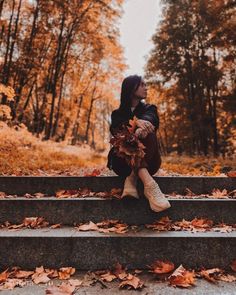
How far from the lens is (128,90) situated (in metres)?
3.74

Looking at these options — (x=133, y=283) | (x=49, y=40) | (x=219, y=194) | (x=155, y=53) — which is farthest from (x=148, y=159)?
(x=49, y=40)

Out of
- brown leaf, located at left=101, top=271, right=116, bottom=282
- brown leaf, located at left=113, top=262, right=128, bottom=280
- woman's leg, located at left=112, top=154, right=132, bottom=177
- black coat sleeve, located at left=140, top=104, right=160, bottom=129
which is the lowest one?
brown leaf, located at left=101, top=271, right=116, bottom=282

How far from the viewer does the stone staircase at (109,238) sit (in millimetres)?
2676

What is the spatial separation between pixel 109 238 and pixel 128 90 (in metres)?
1.70

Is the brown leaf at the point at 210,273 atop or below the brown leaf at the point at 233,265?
below

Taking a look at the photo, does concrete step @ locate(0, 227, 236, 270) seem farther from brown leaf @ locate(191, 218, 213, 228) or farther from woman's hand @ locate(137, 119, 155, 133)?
woman's hand @ locate(137, 119, 155, 133)

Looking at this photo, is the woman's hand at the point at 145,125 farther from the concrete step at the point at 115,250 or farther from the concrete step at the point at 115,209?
the concrete step at the point at 115,250

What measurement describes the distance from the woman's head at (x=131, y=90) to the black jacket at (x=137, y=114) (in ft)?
0.29

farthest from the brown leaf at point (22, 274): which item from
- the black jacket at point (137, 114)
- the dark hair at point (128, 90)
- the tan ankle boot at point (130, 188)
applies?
the dark hair at point (128, 90)

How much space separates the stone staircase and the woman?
0.55 feet

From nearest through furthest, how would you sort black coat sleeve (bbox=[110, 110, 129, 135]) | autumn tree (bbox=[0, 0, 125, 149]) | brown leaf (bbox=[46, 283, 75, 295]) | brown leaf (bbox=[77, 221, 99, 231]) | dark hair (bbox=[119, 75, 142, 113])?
brown leaf (bbox=[46, 283, 75, 295]), brown leaf (bbox=[77, 221, 99, 231]), black coat sleeve (bbox=[110, 110, 129, 135]), dark hair (bbox=[119, 75, 142, 113]), autumn tree (bbox=[0, 0, 125, 149])

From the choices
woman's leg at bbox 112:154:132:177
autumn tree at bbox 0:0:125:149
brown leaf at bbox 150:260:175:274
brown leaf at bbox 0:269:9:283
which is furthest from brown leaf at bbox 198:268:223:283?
autumn tree at bbox 0:0:125:149

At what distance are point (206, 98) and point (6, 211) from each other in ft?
46.8

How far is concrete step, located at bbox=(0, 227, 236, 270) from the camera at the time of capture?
105 inches
